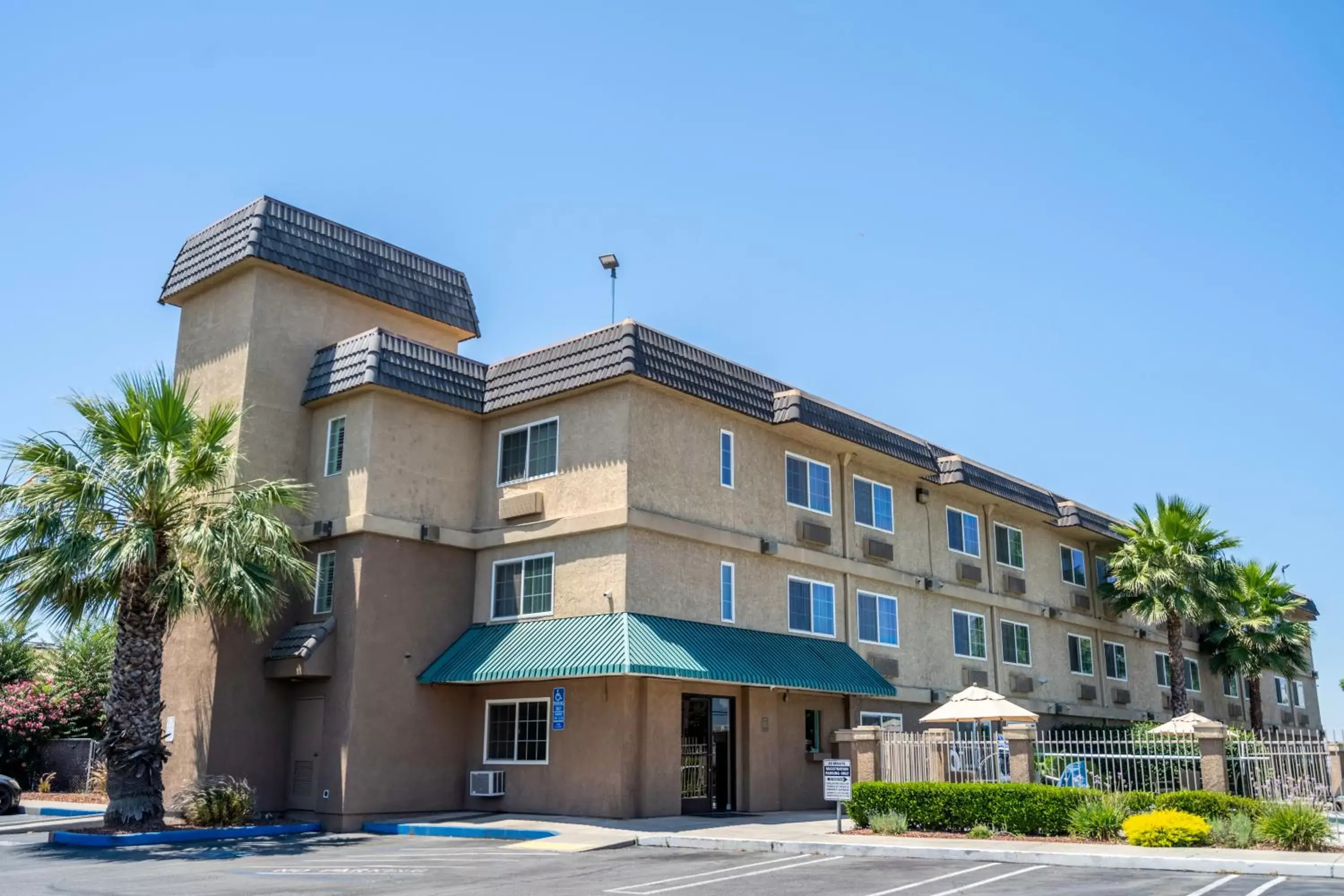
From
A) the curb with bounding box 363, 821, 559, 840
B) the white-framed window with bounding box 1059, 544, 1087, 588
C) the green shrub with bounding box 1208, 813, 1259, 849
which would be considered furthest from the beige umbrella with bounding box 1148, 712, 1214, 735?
the white-framed window with bounding box 1059, 544, 1087, 588

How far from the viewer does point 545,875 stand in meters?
15.6

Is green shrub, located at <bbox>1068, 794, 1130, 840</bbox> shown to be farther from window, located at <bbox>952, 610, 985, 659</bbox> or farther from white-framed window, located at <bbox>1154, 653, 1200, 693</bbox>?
white-framed window, located at <bbox>1154, 653, 1200, 693</bbox>

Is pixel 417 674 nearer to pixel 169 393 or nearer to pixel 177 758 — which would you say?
pixel 177 758

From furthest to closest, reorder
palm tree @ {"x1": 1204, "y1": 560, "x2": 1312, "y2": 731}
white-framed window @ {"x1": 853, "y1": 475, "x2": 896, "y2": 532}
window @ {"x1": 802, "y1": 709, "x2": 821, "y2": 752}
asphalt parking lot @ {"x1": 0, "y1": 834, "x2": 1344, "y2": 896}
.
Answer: palm tree @ {"x1": 1204, "y1": 560, "x2": 1312, "y2": 731}, white-framed window @ {"x1": 853, "y1": 475, "x2": 896, "y2": 532}, window @ {"x1": 802, "y1": 709, "x2": 821, "y2": 752}, asphalt parking lot @ {"x1": 0, "y1": 834, "x2": 1344, "y2": 896}

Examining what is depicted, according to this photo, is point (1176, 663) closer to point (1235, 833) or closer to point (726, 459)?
point (726, 459)

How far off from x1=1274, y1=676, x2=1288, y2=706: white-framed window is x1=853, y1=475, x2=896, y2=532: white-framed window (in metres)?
29.3

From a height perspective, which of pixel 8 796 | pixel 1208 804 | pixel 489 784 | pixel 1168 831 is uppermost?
pixel 489 784

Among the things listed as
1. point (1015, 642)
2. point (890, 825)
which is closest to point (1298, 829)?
point (890, 825)

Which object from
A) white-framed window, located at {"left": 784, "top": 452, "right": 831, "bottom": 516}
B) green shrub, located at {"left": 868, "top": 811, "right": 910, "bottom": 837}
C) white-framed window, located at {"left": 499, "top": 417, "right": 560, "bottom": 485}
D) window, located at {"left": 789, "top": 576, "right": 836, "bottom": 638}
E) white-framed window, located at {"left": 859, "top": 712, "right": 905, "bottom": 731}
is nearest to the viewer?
green shrub, located at {"left": 868, "top": 811, "right": 910, "bottom": 837}

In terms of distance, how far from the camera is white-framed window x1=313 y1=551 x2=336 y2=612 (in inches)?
949

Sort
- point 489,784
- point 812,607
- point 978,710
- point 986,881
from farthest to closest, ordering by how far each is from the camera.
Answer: point 812,607 → point 978,710 → point 489,784 → point 986,881

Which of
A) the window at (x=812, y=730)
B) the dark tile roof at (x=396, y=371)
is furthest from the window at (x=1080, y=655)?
the dark tile roof at (x=396, y=371)

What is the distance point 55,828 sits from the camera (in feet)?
70.0

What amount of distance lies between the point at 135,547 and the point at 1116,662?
1227 inches
